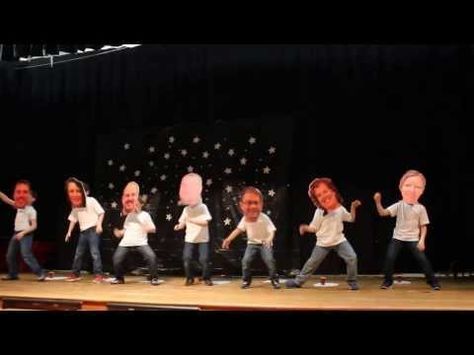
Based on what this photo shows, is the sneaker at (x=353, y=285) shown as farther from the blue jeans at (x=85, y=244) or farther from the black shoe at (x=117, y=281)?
the blue jeans at (x=85, y=244)

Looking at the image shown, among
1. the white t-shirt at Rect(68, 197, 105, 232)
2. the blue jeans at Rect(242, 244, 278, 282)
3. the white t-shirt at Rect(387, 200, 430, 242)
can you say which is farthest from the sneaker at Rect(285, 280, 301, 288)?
the white t-shirt at Rect(68, 197, 105, 232)

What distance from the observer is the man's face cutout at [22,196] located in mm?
8188

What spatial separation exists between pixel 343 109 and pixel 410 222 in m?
1.97

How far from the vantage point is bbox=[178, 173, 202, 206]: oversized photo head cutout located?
300 inches

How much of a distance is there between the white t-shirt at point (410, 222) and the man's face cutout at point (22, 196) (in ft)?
16.7

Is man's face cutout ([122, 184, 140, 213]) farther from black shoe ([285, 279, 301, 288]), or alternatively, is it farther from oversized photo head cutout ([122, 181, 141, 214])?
black shoe ([285, 279, 301, 288])

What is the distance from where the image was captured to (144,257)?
748 centimetres

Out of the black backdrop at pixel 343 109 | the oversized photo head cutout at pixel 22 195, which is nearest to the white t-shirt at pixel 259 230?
the black backdrop at pixel 343 109

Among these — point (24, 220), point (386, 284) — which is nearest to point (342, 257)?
point (386, 284)

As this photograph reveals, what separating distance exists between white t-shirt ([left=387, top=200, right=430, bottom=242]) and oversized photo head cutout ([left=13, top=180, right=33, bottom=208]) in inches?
201

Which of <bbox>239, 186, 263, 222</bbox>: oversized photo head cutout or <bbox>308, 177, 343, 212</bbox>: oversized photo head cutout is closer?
<bbox>308, 177, 343, 212</bbox>: oversized photo head cutout

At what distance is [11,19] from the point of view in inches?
210
